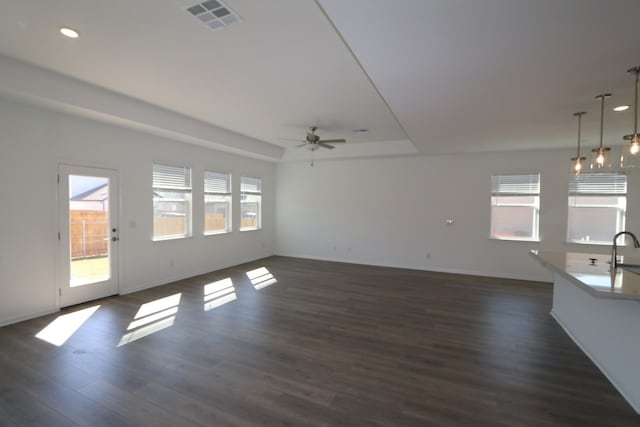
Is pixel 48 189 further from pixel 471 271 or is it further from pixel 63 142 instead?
pixel 471 271

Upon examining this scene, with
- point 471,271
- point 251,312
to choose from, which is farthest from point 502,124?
point 251,312

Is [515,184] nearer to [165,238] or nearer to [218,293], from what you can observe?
[218,293]

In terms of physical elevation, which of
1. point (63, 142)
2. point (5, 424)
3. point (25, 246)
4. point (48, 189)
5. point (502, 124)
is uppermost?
point (502, 124)

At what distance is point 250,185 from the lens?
7996 mm

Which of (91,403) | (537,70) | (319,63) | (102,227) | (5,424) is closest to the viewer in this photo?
(5,424)

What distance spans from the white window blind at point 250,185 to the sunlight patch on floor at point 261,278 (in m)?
2.13

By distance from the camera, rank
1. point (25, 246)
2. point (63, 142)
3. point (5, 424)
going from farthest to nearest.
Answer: point (63, 142) < point (25, 246) < point (5, 424)

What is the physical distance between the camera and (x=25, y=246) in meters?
3.88

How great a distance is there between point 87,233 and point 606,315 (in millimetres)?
6528

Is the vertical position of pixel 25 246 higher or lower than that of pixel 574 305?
higher

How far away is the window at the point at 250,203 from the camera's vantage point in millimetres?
7754

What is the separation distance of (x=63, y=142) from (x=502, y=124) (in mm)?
6320

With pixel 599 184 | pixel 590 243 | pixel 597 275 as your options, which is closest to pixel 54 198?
pixel 597 275

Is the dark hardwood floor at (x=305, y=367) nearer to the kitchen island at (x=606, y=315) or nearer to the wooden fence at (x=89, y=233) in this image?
the kitchen island at (x=606, y=315)
